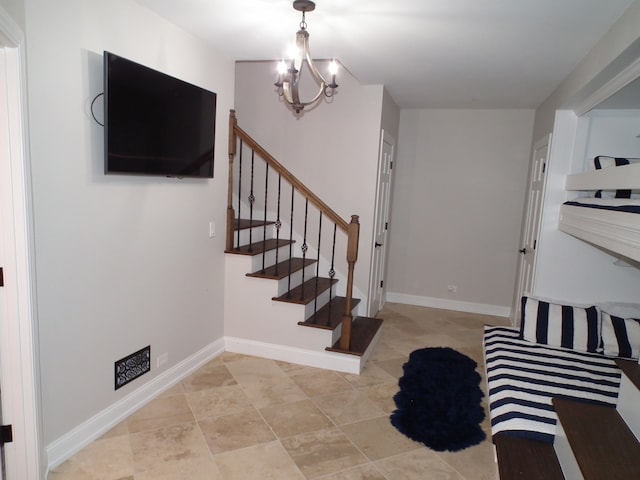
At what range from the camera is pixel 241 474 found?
2.15 meters

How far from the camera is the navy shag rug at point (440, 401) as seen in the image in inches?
101

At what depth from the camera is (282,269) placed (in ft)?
12.3

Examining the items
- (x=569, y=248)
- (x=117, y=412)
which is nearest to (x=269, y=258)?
(x=117, y=412)

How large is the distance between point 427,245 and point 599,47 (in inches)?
122

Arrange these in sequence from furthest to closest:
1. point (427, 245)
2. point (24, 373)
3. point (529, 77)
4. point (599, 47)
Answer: point (427, 245), point (529, 77), point (599, 47), point (24, 373)

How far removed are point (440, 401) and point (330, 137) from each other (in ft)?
8.76

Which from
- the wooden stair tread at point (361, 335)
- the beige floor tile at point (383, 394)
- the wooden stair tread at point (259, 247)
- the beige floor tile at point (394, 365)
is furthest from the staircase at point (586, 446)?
the wooden stair tread at point (259, 247)

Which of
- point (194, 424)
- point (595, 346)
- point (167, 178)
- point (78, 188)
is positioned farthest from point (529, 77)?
point (194, 424)

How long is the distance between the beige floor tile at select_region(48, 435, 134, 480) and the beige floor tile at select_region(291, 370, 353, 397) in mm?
1259

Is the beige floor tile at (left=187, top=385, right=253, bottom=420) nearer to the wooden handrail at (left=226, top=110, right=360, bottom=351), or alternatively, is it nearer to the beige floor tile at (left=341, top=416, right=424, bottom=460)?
the beige floor tile at (left=341, top=416, right=424, bottom=460)

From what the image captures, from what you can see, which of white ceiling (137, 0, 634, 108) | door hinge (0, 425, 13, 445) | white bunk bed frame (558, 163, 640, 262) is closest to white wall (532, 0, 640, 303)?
white bunk bed frame (558, 163, 640, 262)

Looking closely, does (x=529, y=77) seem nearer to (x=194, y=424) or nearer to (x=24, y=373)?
(x=194, y=424)

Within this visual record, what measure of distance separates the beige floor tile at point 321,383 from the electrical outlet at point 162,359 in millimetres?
973

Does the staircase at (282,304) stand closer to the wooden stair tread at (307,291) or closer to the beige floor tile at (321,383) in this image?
the wooden stair tread at (307,291)
